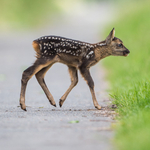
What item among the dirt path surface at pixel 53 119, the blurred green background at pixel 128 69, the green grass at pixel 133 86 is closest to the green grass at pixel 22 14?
the blurred green background at pixel 128 69

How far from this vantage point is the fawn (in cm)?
827

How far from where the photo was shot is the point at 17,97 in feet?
33.9

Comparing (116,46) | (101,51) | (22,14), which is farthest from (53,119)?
(22,14)

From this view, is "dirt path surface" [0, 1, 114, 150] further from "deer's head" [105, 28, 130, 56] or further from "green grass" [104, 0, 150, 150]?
"deer's head" [105, 28, 130, 56]

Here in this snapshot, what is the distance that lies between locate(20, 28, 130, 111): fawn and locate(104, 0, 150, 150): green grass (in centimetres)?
79

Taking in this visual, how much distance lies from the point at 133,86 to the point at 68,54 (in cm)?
190

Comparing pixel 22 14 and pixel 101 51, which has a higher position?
pixel 22 14

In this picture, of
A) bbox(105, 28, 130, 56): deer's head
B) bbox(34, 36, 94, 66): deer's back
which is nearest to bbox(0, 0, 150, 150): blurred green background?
bbox(105, 28, 130, 56): deer's head

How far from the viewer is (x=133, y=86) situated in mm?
9578

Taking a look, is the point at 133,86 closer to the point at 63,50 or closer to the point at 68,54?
the point at 68,54

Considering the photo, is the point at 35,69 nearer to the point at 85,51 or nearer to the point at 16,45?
the point at 85,51

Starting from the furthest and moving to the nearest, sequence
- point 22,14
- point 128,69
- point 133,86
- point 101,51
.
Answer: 1. point 22,14
2. point 128,69
3. point 133,86
4. point 101,51

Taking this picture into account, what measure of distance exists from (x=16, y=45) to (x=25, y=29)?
9.88 meters

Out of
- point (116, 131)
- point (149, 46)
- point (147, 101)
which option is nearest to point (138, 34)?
point (149, 46)
